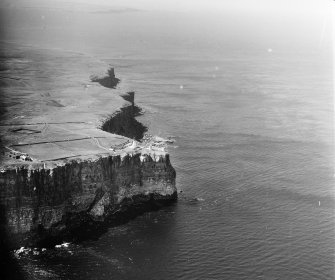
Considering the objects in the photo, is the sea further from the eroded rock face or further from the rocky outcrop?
the rocky outcrop

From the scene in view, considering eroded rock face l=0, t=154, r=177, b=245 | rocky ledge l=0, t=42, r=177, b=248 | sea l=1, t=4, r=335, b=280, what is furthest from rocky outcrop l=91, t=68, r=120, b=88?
eroded rock face l=0, t=154, r=177, b=245

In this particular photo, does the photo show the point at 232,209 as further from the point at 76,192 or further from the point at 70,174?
the point at 70,174

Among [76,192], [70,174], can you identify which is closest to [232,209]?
[76,192]

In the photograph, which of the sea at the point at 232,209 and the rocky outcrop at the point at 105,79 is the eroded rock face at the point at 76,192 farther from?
the rocky outcrop at the point at 105,79

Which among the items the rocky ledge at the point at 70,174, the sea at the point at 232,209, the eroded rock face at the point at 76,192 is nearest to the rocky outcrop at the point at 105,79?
the sea at the point at 232,209

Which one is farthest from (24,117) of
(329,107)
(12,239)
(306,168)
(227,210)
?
(329,107)

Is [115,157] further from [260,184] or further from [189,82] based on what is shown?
[189,82]

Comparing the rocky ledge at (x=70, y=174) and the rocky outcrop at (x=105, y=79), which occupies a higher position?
the rocky outcrop at (x=105, y=79)
